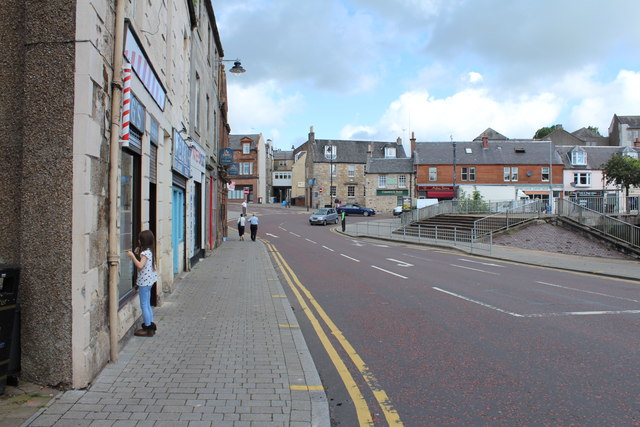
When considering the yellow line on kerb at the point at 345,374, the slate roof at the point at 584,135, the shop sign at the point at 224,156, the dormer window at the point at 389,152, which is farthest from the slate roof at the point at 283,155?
the yellow line on kerb at the point at 345,374

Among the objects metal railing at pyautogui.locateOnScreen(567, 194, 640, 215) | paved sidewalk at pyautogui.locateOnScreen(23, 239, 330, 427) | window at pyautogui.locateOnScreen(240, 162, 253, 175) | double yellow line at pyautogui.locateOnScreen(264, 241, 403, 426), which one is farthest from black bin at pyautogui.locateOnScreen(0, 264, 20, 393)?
window at pyautogui.locateOnScreen(240, 162, 253, 175)

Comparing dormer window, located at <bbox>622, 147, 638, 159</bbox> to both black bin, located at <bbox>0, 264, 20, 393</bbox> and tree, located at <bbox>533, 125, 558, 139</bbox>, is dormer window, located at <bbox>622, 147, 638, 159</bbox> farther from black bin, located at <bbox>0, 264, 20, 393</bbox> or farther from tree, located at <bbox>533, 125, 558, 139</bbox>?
black bin, located at <bbox>0, 264, 20, 393</bbox>

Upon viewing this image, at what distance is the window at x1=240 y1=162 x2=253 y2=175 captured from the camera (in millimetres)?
81688

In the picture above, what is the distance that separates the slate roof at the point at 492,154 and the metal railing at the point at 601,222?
1362 inches

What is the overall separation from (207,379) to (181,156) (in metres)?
7.58

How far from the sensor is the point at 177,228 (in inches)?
470

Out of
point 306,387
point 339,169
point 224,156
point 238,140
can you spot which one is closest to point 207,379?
point 306,387

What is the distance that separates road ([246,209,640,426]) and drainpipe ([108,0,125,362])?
7.71 feet

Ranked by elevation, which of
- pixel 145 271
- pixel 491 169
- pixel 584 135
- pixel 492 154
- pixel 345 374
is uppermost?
pixel 584 135

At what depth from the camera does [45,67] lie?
14.2 ft

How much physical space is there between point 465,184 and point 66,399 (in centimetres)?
6160

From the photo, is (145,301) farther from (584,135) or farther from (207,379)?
(584,135)

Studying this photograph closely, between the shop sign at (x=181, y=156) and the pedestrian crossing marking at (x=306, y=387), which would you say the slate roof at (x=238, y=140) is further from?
the pedestrian crossing marking at (x=306, y=387)

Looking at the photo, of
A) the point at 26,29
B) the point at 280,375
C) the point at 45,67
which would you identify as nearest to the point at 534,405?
the point at 280,375
